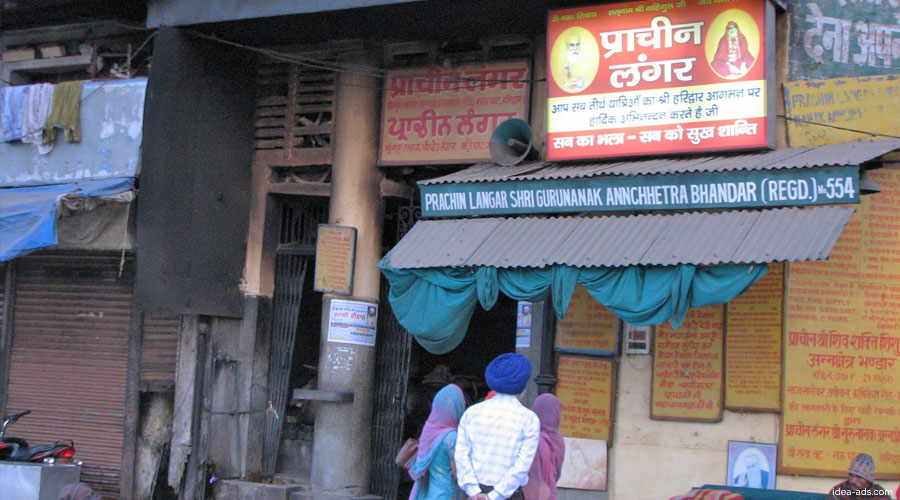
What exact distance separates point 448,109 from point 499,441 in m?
4.94

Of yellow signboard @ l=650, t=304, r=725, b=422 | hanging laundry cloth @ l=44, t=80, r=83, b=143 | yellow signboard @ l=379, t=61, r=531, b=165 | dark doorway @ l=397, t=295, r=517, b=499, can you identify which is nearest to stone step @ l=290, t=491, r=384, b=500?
dark doorway @ l=397, t=295, r=517, b=499

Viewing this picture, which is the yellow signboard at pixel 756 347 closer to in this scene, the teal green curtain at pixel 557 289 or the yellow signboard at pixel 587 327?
the teal green curtain at pixel 557 289

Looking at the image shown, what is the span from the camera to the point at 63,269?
12.0 m

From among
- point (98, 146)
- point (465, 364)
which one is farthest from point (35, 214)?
point (465, 364)

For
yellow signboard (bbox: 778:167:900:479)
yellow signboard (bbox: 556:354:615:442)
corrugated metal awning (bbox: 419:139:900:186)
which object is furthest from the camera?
yellow signboard (bbox: 556:354:615:442)

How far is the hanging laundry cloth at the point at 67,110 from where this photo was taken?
1087 centimetres

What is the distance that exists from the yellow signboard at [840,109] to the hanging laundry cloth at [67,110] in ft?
24.8

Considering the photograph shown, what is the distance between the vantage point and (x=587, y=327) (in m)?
8.85

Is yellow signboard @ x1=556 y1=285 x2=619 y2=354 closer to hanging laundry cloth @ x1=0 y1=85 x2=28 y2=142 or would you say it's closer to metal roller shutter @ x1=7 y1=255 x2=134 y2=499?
metal roller shutter @ x1=7 y1=255 x2=134 y2=499

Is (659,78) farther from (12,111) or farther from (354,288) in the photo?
(12,111)

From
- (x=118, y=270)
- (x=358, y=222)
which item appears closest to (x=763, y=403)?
(x=358, y=222)

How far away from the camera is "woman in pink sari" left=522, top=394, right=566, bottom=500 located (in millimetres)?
5977

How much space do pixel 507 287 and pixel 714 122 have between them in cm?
226

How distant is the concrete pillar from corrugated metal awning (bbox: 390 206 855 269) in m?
1.35
